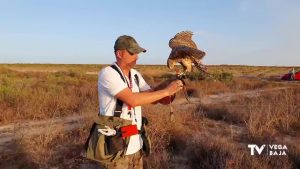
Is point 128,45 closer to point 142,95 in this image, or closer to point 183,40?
point 142,95

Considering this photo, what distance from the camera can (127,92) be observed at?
340 centimetres

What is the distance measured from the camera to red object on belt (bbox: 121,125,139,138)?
3.53m

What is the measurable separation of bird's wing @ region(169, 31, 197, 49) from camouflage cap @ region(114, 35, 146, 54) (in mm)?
424

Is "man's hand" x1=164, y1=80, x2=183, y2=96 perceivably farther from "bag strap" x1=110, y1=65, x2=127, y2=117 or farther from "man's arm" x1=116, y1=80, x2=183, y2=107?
"bag strap" x1=110, y1=65, x2=127, y2=117

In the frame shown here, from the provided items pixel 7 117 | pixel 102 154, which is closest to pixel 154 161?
pixel 102 154

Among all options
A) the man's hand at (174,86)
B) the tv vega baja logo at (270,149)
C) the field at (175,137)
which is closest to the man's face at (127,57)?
the man's hand at (174,86)

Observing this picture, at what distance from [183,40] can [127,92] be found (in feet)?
2.09

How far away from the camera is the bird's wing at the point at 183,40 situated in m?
3.15

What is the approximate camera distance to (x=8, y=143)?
26.2ft

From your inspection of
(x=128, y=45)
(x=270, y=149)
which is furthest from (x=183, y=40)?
(x=270, y=149)

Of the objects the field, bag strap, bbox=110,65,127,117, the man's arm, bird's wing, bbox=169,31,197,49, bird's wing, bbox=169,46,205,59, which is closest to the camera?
bird's wing, bbox=169,46,205,59

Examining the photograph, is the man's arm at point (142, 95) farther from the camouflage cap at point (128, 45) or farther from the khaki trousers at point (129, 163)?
the khaki trousers at point (129, 163)

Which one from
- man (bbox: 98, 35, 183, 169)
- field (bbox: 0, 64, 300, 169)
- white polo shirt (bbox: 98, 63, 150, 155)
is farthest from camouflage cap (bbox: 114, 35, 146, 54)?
field (bbox: 0, 64, 300, 169)

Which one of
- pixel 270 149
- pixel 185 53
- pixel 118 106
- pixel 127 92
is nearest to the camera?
pixel 185 53
